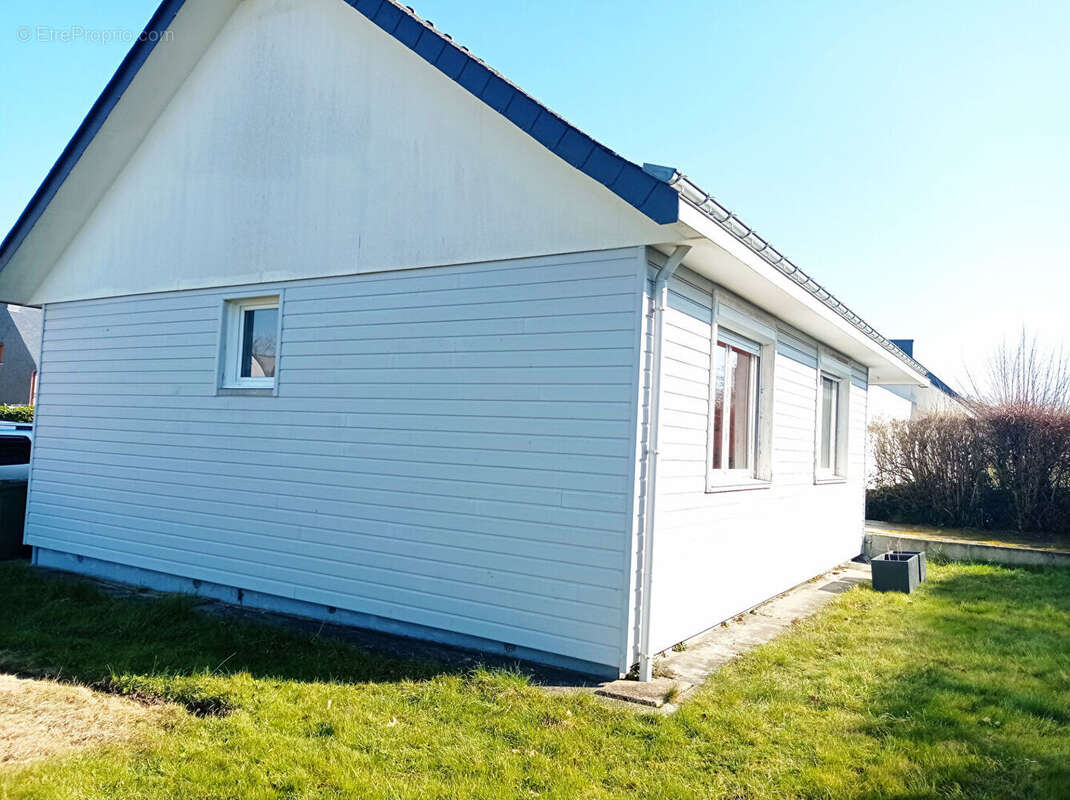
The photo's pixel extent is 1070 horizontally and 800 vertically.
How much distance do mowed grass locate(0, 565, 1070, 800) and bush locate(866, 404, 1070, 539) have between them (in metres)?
8.42

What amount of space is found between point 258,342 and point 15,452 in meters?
5.03

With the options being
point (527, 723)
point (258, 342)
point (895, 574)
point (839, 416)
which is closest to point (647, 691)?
point (527, 723)

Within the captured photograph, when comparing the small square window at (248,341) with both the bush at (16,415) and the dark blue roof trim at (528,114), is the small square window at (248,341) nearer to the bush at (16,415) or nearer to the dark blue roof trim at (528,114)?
the dark blue roof trim at (528,114)

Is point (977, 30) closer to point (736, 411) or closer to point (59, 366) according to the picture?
point (736, 411)

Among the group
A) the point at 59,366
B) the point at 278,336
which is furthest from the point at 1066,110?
the point at 59,366

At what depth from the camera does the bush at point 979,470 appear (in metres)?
13.9

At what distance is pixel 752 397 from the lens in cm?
780

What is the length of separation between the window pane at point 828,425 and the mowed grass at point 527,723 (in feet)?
13.4

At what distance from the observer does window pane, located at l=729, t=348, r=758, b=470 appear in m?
7.52

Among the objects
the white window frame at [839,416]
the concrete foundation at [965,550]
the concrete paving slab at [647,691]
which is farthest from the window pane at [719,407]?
the concrete foundation at [965,550]

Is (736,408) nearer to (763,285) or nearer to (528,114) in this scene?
(763,285)

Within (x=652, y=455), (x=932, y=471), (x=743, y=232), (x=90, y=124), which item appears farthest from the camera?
(x=932, y=471)

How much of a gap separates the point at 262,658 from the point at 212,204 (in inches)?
188

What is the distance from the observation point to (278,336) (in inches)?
295
